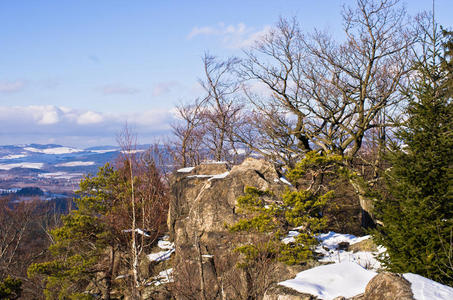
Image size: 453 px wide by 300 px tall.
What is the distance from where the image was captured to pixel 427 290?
194 inches

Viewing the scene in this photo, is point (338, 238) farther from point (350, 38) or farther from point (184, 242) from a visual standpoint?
point (350, 38)

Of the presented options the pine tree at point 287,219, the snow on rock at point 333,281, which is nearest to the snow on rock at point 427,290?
the snow on rock at point 333,281

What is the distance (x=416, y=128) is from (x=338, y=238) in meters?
7.66

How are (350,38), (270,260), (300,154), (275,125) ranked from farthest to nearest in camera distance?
(275,125) < (300,154) < (350,38) < (270,260)

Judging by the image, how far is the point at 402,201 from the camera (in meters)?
7.39

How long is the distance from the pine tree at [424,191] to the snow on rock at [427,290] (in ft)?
5.80

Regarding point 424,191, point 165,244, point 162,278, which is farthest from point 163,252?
point 424,191

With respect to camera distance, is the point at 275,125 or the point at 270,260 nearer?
the point at 270,260

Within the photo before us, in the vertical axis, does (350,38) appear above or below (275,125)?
above

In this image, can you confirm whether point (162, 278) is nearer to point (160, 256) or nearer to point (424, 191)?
point (160, 256)

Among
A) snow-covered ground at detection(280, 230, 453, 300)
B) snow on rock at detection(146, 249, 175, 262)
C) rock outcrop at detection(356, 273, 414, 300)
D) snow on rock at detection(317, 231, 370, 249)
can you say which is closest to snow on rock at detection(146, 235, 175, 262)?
snow on rock at detection(146, 249, 175, 262)

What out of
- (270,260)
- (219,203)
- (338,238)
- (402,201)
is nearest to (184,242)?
(219,203)

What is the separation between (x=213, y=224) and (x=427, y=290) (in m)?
10.6

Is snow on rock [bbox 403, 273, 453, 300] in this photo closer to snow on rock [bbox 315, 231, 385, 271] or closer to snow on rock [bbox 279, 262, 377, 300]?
snow on rock [bbox 279, 262, 377, 300]
